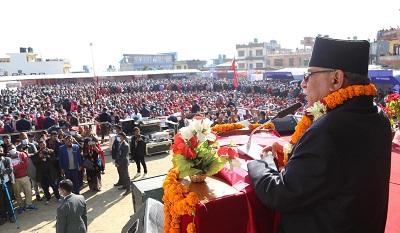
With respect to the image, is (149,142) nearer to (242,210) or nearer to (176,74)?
(242,210)

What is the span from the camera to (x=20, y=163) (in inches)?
301

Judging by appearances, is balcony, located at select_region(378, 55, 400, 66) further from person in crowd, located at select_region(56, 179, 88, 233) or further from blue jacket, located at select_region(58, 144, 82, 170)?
person in crowd, located at select_region(56, 179, 88, 233)

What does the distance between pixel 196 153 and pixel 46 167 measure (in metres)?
7.14

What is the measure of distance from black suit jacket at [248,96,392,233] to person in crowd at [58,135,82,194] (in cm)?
745

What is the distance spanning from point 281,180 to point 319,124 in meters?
0.33

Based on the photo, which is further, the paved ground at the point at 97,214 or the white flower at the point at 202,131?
the paved ground at the point at 97,214

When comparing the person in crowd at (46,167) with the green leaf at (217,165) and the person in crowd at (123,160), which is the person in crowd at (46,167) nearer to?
the person in crowd at (123,160)

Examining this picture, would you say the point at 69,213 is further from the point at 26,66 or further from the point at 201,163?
the point at 26,66

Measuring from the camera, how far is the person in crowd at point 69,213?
465cm

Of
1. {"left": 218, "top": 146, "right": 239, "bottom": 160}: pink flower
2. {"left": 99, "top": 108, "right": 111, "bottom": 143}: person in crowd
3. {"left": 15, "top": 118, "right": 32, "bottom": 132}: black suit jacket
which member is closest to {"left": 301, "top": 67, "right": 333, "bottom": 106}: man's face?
{"left": 218, "top": 146, "right": 239, "bottom": 160}: pink flower

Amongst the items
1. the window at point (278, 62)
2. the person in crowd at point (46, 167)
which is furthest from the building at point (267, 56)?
the person in crowd at point (46, 167)

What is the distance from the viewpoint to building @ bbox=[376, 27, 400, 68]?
35.9 meters

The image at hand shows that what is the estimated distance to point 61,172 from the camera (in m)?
8.00

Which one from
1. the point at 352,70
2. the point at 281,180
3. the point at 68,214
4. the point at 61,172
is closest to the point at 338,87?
the point at 352,70
